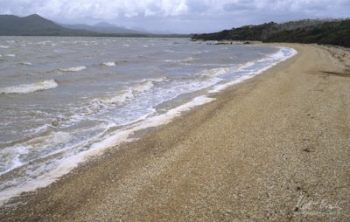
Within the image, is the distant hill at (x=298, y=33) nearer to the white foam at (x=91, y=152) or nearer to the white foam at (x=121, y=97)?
the white foam at (x=121, y=97)

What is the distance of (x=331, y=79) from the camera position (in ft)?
66.0

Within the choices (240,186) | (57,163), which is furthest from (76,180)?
(240,186)

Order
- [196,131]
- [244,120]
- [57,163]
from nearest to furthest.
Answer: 1. [57,163]
2. [196,131]
3. [244,120]

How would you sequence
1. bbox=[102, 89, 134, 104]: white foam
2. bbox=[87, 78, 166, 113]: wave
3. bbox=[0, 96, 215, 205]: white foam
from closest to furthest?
bbox=[0, 96, 215, 205]: white foam → bbox=[87, 78, 166, 113]: wave → bbox=[102, 89, 134, 104]: white foam

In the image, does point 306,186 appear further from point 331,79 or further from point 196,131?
point 331,79

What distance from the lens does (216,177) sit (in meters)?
6.88

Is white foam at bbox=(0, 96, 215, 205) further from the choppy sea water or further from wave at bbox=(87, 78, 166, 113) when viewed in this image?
wave at bbox=(87, 78, 166, 113)

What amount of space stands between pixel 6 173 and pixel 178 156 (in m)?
3.29

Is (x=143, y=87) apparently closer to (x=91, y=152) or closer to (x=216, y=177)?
(x=91, y=152)

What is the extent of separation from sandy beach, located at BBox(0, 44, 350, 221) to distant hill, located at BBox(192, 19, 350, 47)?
56.9 metres

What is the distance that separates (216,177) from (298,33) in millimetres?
97002

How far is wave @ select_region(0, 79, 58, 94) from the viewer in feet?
59.2

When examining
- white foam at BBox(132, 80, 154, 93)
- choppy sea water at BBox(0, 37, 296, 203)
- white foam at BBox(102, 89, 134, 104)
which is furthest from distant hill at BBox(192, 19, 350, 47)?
white foam at BBox(102, 89, 134, 104)

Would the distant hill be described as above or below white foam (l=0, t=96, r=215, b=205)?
below
